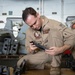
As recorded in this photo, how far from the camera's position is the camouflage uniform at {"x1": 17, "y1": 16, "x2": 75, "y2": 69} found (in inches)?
67.6

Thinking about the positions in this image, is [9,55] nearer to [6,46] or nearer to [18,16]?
[6,46]

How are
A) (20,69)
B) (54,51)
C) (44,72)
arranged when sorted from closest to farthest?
(54,51)
(20,69)
(44,72)

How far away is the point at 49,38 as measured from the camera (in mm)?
1811

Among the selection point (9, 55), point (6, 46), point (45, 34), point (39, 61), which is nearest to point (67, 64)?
point (39, 61)

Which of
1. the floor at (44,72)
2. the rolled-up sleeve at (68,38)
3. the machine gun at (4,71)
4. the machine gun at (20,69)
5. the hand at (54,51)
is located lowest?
the floor at (44,72)

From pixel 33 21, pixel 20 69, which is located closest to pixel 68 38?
pixel 33 21

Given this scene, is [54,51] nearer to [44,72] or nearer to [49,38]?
[49,38]

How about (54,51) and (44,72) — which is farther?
(44,72)

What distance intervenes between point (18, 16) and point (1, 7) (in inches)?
18.6

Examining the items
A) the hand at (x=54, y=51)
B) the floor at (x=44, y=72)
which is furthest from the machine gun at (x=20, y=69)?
the hand at (x=54, y=51)

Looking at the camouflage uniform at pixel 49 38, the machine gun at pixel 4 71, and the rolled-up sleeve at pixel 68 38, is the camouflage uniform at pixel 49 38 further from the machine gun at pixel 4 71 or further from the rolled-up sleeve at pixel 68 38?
the machine gun at pixel 4 71

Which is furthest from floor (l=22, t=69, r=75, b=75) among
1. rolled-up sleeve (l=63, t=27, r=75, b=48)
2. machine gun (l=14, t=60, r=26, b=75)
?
rolled-up sleeve (l=63, t=27, r=75, b=48)

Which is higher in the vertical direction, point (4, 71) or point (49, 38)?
point (49, 38)

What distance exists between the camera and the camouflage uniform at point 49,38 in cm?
172
